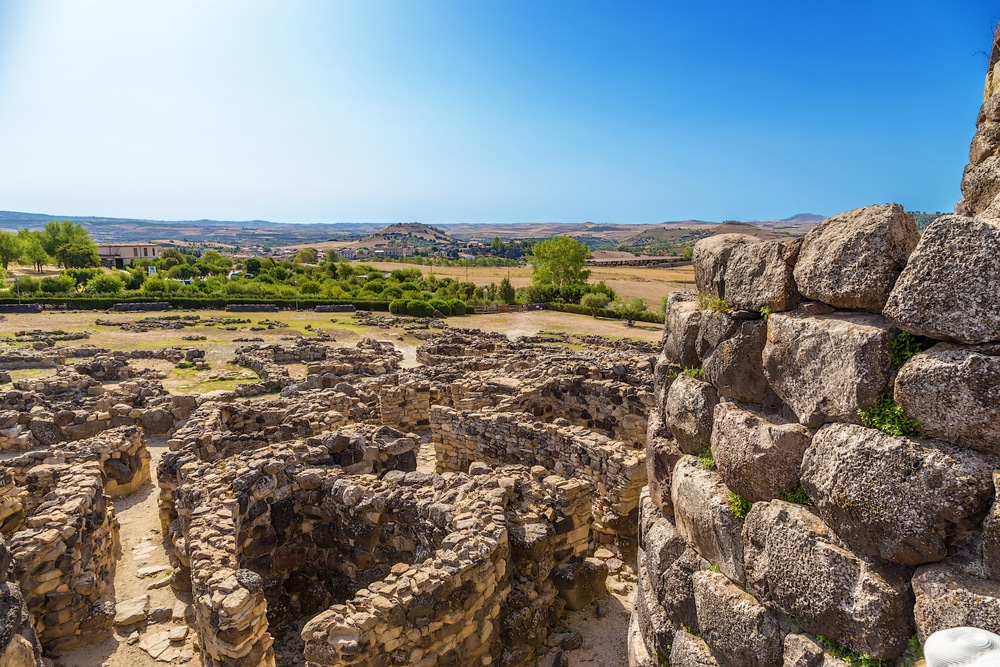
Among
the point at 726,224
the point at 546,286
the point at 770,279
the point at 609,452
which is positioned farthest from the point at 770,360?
the point at 546,286

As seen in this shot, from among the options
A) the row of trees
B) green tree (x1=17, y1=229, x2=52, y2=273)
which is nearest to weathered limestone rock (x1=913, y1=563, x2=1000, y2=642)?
the row of trees

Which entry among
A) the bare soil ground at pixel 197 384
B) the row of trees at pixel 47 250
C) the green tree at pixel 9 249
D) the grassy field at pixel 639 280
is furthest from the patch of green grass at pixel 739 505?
the green tree at pixel 9 249

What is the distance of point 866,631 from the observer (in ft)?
10.7

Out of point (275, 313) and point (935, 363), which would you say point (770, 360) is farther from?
point (275, 313)

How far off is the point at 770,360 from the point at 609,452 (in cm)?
621

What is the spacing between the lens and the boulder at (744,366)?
13.9 ft

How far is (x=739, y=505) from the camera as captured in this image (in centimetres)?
431

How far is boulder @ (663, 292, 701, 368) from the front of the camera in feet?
17.0

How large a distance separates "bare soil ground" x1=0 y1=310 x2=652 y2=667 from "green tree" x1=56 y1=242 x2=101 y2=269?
54706 millimetres

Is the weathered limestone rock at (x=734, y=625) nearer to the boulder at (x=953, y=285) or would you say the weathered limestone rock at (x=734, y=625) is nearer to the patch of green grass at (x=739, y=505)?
the patch of green grass at (x=739, y=505)

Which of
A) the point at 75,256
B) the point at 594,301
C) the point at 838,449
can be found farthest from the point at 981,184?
the point at 75,256

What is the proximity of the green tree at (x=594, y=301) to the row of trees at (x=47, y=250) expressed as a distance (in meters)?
88.1

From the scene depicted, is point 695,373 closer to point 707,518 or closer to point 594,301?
point 707,518

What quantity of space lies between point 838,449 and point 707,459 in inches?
59.8
